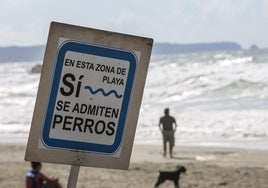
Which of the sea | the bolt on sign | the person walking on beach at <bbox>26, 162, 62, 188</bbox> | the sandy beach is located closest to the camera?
the bolt on sign

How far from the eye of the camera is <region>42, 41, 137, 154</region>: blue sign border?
2.75 metres

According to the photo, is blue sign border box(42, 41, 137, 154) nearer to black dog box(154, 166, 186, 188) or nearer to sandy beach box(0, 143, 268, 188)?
black dog box(154, 166, 186, 188)

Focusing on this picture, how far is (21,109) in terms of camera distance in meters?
36.5

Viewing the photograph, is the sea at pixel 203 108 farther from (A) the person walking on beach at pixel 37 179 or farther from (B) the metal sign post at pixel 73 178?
(B) the metal sign post at pixel 73 178

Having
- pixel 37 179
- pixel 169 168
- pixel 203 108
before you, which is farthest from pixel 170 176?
pixel 203 108

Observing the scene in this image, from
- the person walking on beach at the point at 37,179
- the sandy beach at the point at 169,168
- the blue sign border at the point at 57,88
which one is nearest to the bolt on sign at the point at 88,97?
the blue sign border at the point at 57,88

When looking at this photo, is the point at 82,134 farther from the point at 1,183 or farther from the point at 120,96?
the point at 1,183

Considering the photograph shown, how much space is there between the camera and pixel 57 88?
2.75m

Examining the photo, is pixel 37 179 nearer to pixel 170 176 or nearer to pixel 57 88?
pixel 57 88

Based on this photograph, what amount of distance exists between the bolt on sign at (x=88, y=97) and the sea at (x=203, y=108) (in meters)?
17.9

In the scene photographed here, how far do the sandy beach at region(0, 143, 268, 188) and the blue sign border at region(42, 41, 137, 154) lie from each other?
951 centimetres

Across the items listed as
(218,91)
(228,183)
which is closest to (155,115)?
(218,91)

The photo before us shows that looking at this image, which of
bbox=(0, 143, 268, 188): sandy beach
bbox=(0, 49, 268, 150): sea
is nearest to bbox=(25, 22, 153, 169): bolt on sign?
bbox=(0, 143, 268, 188): sandy beach

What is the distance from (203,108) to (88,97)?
106 ft
